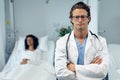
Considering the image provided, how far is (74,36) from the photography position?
5.36ft

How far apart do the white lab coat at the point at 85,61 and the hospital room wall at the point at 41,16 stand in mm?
2648

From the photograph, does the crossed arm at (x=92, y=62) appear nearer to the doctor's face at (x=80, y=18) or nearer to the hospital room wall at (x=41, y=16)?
the doctor's face at (x=80, y=18)

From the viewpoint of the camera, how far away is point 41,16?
4309 mm

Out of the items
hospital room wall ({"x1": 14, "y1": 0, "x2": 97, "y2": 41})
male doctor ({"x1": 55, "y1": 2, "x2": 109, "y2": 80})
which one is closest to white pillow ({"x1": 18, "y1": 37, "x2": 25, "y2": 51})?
hospital room wall ({"x1": 14, "y1": 0, "x2": 97, "y2": 41})

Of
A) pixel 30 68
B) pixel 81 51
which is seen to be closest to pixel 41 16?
pixel 30 68

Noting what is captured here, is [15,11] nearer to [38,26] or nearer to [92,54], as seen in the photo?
[38,26]

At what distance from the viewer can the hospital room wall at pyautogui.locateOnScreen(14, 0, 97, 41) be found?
13.8 ft

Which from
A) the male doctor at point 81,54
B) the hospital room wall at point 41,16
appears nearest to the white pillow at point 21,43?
the hospital room wall at point 41,16

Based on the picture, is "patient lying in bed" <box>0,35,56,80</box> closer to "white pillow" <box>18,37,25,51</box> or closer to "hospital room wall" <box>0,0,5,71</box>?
"white pillow" <box>18,37,25,51</box>

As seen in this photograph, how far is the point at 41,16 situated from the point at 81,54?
2863mm

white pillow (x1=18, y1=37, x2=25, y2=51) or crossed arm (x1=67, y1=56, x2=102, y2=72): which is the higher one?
crossed arm (x1=67, y1=56, x2=102, y2=72)

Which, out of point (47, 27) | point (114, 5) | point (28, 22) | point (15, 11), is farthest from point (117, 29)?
point (15, 11)

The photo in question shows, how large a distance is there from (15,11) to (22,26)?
349 mm

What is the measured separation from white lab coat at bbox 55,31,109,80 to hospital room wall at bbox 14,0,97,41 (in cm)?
265
